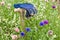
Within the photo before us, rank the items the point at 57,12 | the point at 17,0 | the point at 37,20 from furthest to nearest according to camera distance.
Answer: the point at 17,0 → the point at 57,12 → the point at 37,20

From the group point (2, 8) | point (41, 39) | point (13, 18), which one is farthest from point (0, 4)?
point (41, 39)

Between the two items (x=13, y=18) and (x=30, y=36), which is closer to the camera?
(x=30, y=36)

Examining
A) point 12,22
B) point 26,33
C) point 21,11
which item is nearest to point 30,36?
point 26,33

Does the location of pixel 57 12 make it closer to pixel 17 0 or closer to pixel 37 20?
pixel 37 20

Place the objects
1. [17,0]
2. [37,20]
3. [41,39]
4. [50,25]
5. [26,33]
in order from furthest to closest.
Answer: [17,0], [37,20], [50,25], [26,33], [41,39]

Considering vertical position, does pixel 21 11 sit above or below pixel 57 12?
above

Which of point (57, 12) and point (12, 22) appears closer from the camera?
point (12, 22)

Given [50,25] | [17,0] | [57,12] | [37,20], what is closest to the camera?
[50,25]

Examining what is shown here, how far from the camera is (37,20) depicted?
265 cm

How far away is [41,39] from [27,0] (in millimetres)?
1419

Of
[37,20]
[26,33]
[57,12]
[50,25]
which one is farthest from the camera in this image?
[57,12]

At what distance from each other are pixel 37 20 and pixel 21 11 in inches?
18.6

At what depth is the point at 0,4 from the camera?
306cm

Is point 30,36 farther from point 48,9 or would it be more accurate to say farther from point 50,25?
point 48,9
